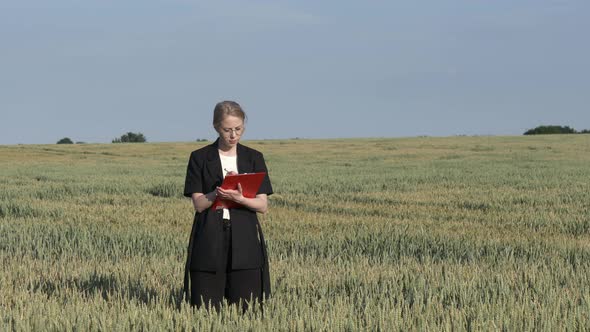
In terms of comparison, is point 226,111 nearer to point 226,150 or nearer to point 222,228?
point 226,150

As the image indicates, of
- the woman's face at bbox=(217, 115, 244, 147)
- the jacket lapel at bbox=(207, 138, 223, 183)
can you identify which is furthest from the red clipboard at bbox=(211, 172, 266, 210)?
the woman's face at bbox=(217, 115, 244, 147)

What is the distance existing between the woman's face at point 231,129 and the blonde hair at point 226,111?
0.07 ft

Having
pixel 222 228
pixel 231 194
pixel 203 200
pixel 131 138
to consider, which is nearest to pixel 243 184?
pixel 231 194

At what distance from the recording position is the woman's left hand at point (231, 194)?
16.8 feet

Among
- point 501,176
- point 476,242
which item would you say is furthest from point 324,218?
point 501,176

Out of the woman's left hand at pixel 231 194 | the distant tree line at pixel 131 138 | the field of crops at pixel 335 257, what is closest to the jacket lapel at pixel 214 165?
the woman's left hand at pixel 231 194

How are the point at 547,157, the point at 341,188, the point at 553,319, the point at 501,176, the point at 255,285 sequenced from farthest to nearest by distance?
1. the point at 547,157
2. the point at 501,176
3. the point at 341,188
4. the point at 255,285
5. the point at 553,319

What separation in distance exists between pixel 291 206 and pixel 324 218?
3.31m

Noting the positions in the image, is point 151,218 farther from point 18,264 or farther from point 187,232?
point 18,264

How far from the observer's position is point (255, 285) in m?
5.64

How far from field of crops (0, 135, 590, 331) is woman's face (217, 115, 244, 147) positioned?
1.08 m

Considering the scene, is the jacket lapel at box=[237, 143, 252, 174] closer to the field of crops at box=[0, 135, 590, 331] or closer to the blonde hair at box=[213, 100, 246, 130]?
the blonde hair at box=[213, 100, 246, 130]

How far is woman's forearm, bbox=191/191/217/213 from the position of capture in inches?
207

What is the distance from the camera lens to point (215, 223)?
540 cm
